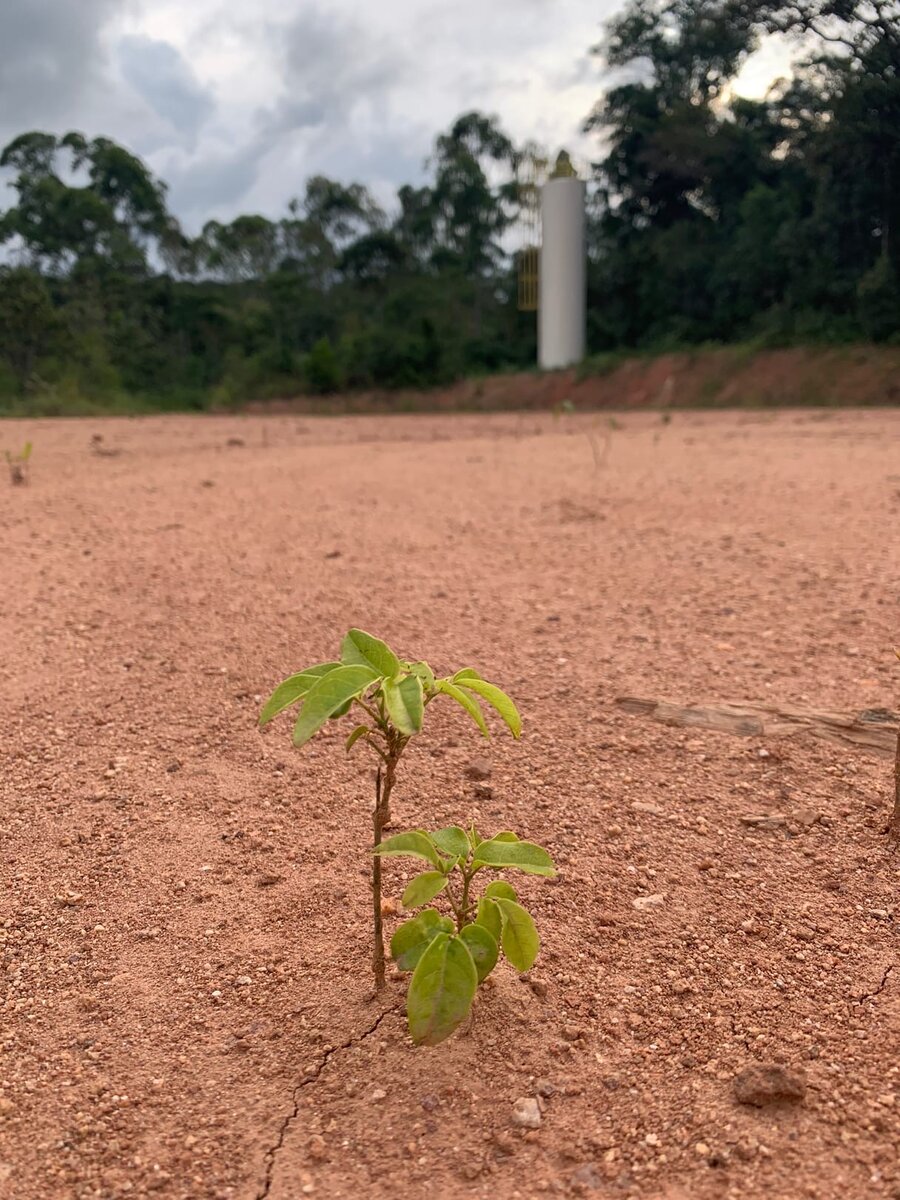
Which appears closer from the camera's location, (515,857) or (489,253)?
(515,857)

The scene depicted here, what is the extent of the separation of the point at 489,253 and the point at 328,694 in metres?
29.1

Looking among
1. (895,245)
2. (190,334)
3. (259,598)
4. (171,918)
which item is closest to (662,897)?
(171,918)

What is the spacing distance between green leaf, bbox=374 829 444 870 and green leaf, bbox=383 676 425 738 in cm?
12

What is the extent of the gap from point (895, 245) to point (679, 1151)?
21.9 meters

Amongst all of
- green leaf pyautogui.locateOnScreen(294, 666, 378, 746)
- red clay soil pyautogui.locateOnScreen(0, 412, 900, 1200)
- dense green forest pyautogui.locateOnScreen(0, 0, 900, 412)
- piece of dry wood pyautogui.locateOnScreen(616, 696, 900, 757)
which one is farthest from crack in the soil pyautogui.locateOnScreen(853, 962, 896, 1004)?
dense green forest pyautogui.locateOnScreen(0, 0, 900, 412)

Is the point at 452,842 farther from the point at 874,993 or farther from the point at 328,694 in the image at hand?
the point at 874,993

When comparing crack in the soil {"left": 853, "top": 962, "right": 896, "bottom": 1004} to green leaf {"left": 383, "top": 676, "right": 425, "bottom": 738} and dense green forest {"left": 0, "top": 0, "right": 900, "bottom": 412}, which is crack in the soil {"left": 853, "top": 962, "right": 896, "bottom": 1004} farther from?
dense green forest {"left": 0, "top": 0, "right": 900, "bottom": 412}

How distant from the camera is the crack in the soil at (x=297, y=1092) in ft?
3.15

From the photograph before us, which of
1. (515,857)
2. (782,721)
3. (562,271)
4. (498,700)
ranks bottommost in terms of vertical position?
(782,721)

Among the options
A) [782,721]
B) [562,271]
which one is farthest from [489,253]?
[782,721]

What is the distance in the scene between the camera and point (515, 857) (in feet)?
3.55

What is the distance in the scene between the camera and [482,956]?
1078mm

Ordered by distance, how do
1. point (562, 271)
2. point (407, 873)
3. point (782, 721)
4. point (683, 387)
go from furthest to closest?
point (562, 271), point (683, 387), point (782, 721), point (407, 873)

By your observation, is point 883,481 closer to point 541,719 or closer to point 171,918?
point 541,719
